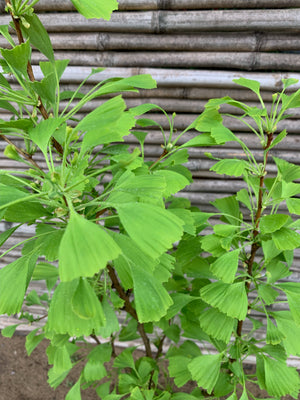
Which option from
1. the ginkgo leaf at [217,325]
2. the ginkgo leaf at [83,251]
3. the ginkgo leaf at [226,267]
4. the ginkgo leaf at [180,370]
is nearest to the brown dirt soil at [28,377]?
the ginkgo leaf at [180,370]

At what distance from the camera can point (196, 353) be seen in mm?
819

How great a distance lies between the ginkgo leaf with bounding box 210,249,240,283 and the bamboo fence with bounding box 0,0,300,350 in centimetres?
47

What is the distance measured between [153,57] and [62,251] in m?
0.70

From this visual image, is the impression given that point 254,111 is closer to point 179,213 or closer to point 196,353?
point 179,213

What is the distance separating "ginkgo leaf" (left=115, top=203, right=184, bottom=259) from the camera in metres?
0.31

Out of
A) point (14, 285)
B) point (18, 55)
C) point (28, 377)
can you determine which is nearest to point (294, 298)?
point (14, 285)

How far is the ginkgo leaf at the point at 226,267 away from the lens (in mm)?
500

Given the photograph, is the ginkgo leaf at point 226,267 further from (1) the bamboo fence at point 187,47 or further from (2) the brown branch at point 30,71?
(1) the bamboo fence at point 187,47

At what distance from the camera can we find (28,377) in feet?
3.98

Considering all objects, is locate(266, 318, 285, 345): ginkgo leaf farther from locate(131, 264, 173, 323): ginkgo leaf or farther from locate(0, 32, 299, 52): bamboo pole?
locate(0, 32, 299, 52): bamboo pole

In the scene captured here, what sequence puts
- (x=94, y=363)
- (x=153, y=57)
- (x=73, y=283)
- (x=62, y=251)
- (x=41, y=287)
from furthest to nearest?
(x=41, y=287), (x=153, y=57), (x=94, y=363), (x=73, y=283), (x=62, y=251)

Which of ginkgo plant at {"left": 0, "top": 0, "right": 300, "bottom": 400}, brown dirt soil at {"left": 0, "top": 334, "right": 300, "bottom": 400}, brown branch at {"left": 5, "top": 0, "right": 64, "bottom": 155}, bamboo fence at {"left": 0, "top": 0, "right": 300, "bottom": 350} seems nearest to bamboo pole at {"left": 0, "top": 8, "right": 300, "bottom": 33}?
bamboo fence at {"left": 0, "top": 0, "right": 300, "bottom": 350}

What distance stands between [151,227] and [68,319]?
0.56 ft

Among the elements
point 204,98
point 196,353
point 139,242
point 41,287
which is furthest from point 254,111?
point 41,287
